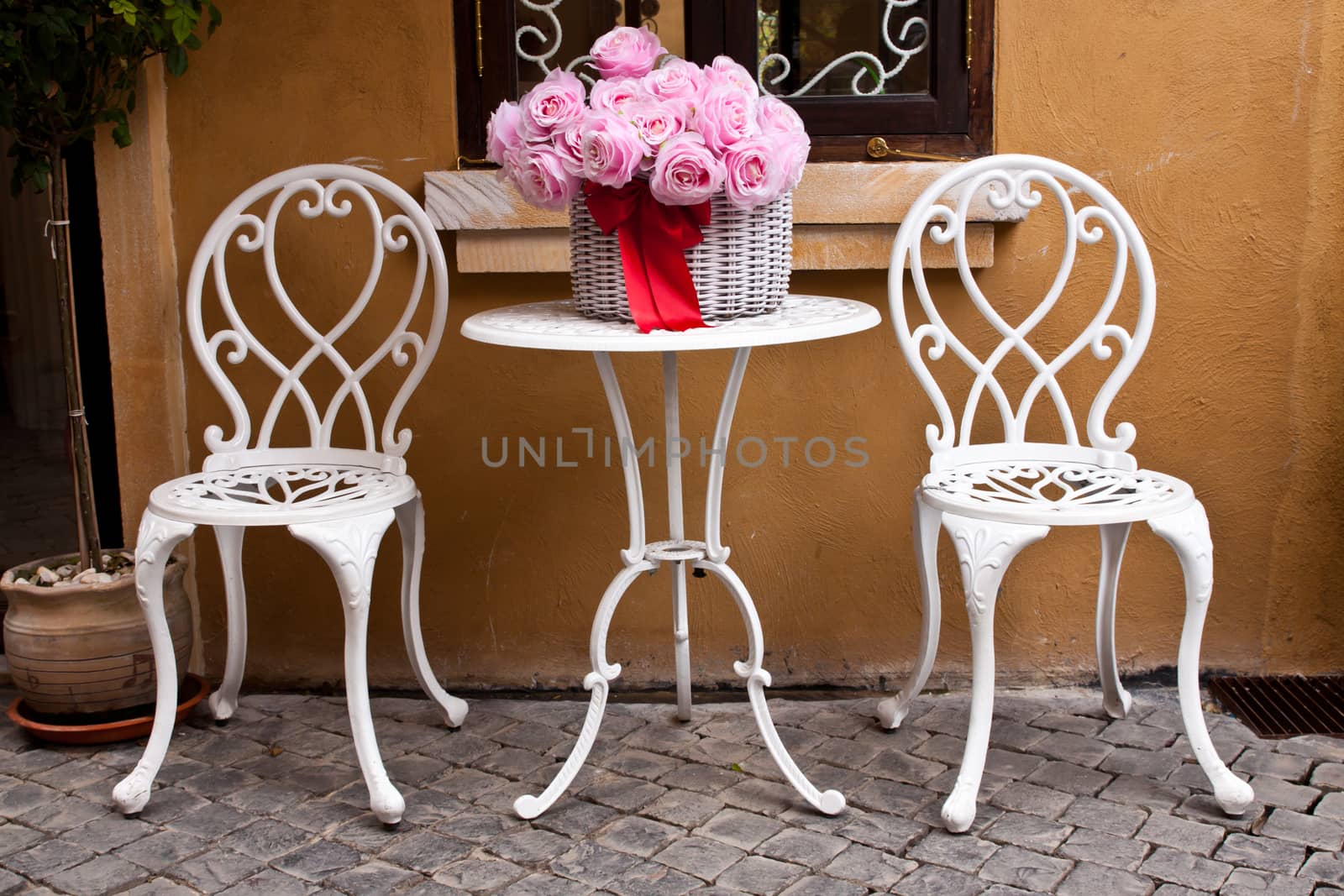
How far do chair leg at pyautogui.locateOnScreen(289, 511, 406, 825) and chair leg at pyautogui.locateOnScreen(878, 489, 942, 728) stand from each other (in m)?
1.11

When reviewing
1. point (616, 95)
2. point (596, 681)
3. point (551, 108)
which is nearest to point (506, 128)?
point (551, 108)

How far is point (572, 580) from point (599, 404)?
446mm

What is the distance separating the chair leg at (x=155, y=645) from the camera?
2.58 metres

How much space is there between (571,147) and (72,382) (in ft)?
4.70

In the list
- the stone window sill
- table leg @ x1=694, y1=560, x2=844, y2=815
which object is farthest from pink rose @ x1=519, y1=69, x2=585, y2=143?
table leg @ x1=694, y1=560, x2=844, y2=815

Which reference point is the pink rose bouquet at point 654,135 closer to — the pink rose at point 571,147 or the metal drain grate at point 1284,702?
the pink rose at point 571,147

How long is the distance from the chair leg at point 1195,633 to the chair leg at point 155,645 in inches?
75.9

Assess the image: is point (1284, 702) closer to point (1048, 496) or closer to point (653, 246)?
point (1048, 496)

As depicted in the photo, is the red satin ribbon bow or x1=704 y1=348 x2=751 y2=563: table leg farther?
x1=704 y1=348 x2=751 y2=563: table leg

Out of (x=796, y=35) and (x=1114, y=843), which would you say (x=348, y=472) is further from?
(x=1114, y=843)

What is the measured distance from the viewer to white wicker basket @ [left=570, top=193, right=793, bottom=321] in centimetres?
239

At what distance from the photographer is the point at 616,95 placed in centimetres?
233

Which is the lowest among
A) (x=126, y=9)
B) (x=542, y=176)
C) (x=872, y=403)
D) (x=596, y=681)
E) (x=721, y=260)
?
(x=596, y=681)

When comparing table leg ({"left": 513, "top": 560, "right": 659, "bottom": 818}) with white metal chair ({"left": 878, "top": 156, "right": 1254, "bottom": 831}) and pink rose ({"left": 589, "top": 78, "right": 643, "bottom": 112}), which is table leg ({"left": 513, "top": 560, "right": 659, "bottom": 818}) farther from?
pink rose ({"left": 589, "top": 78, "right": 643, "bottom": 112})
